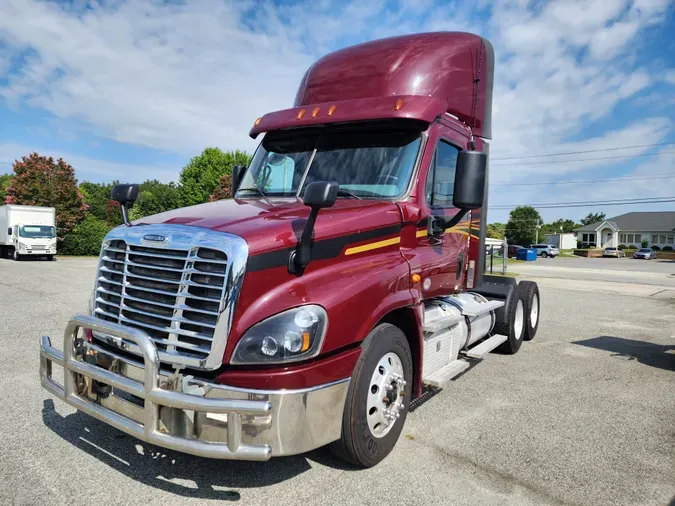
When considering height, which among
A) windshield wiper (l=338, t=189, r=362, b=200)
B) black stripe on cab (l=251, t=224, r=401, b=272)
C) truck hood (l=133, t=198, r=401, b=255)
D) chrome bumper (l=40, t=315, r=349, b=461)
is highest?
windshield wiper (l=338, t=189, r=362, b=200)

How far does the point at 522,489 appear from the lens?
3.29 m

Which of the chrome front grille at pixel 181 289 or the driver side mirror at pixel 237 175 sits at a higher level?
the driver side mirror at pixel 237 175

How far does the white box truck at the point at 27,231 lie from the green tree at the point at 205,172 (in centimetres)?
2412

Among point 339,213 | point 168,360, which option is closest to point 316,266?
point 339,213

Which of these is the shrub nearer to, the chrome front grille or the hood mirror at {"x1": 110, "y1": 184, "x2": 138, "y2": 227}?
the hood mirror at {"x1": 110, "y1": 184, "x2": 138, "y2": 227}

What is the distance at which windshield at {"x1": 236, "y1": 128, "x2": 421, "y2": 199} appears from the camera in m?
4.23

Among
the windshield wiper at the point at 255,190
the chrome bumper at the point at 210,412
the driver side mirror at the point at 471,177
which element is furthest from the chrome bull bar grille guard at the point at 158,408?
the driver side mirror at the point at 471,177

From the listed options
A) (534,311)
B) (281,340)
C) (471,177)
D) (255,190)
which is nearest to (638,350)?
(534,311)

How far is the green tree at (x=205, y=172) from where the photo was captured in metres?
53.0

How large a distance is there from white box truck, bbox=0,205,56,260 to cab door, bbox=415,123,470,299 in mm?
28729

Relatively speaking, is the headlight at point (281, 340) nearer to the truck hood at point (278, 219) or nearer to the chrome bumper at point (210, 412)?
the chrome bumper at point (210, 412)

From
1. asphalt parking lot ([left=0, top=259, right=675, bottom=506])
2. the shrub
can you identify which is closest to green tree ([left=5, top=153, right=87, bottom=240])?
the shrub

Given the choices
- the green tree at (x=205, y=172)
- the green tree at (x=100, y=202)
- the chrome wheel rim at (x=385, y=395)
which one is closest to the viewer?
the chrome wheel rim at (x=385, y=395)

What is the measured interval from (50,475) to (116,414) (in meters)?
0.75
